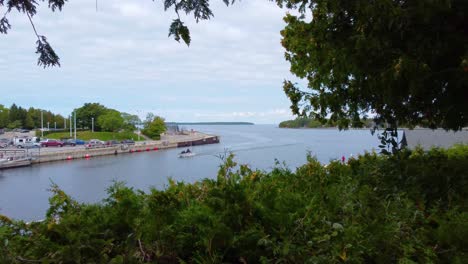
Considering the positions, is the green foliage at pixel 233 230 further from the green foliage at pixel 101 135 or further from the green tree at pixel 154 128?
the green tree at pixel 154 128

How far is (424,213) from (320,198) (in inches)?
32.1

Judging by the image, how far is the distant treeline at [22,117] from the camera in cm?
10211

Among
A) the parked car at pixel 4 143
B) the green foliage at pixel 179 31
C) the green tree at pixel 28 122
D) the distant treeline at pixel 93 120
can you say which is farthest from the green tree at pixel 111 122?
the green foliage at pixel 179 31

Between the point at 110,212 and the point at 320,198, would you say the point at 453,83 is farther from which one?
the point at 110,212

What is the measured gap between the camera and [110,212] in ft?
7.78

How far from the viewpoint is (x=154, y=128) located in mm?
106125

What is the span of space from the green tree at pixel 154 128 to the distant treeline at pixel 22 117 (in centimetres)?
2888

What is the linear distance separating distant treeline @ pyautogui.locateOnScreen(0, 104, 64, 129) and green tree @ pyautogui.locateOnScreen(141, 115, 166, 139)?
94.7 feet

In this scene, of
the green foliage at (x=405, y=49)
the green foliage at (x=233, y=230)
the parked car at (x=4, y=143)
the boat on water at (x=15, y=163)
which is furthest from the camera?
the parked car at (x=4, y=143)

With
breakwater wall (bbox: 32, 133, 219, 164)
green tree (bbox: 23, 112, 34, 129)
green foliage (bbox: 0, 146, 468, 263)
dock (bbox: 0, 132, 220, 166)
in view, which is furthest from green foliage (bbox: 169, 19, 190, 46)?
green tree (bbox: 23, 112, 34, 129)

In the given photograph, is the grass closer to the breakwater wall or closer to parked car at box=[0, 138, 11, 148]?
parked car at box=[0, 138, 11, 148]

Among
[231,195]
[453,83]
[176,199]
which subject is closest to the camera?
[231,195]

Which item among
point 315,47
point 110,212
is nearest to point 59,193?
point 110,212

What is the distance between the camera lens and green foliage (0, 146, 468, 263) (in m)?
2.05
